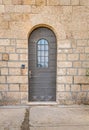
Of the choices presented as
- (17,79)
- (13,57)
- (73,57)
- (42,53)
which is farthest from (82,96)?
(13,57)

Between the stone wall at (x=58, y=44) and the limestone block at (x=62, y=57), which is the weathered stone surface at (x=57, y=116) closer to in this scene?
the stone wall at (x=58, y=44)

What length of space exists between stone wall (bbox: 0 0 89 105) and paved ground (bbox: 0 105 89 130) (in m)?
0.39

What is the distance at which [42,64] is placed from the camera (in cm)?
581

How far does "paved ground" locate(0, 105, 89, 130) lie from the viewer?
161 inches

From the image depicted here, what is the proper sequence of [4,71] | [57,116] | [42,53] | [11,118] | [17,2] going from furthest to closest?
[42,53]
[4,71]
[17,2]
[57,116]
[11,118]

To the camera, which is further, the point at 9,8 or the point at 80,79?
the point at 80,79

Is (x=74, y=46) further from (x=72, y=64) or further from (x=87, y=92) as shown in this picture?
(x=87, y=92)

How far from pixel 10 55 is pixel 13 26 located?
0.86 meters

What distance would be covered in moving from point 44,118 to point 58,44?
2.19m

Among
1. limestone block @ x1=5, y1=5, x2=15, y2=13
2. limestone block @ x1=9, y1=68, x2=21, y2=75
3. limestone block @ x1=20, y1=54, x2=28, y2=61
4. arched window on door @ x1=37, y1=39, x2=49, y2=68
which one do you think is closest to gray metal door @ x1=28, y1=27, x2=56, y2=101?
arched window on door @ x1=37, y1=39, x2=49, y2=68

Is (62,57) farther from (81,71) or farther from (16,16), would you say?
(16,16)

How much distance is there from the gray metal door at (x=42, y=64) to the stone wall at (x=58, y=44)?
223 millimetres

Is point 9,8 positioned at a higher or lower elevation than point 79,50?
higher

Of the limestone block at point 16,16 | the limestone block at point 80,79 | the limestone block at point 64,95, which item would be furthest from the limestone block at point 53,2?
the limestone block at point 64,95
